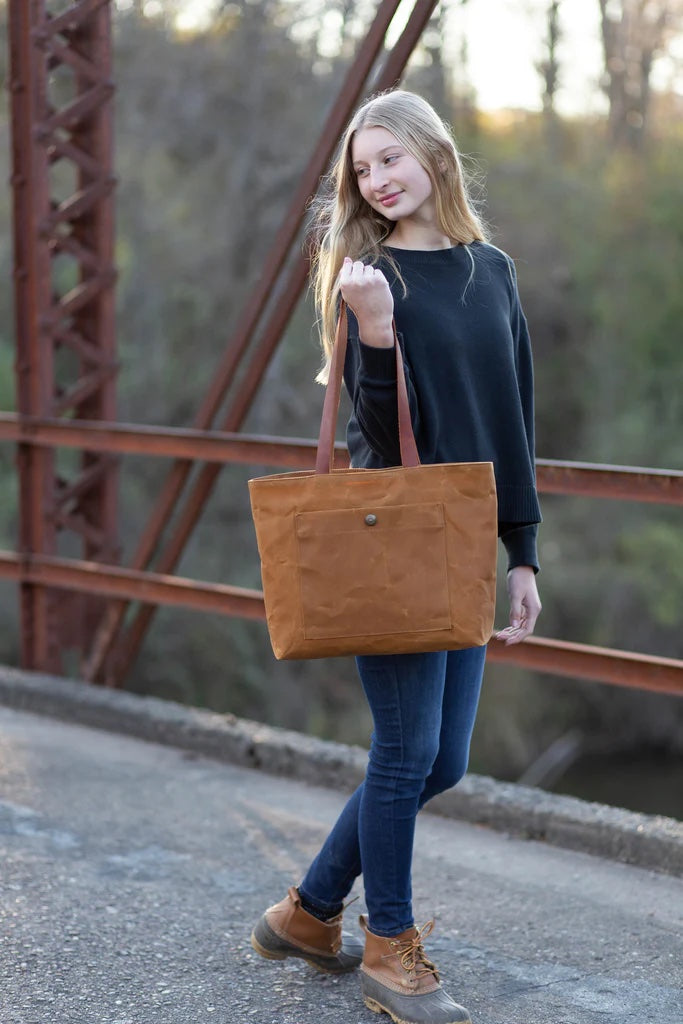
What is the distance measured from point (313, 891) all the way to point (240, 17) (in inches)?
647

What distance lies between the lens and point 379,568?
7.80ft

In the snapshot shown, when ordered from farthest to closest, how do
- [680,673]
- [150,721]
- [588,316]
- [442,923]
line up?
1. [588,316]
2. [150,721]
3. [680,673]
4. [442,923]

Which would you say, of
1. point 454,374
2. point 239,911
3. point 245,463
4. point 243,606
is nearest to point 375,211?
point 454,374

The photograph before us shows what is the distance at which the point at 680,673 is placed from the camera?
12.0 feet

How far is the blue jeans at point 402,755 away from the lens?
8.26 feet

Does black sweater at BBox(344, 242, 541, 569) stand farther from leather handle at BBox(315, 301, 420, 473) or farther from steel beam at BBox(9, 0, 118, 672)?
steel beam at BBox(9, 0, 118, 672)

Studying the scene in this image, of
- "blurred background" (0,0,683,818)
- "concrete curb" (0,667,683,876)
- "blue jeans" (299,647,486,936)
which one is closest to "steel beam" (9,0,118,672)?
"concrete curb" (0,667,683,876)

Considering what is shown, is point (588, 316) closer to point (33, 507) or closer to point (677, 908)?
point (33, 507)

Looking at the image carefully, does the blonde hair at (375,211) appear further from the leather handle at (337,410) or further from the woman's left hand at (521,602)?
the woman's left hand at (521,602)

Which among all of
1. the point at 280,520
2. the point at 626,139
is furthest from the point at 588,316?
the point at 280,520

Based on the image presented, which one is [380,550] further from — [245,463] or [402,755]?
[245,463]

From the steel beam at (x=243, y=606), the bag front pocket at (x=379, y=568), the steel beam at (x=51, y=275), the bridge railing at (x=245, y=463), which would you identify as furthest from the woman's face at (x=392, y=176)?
the steel beam at (x=51, y=275)

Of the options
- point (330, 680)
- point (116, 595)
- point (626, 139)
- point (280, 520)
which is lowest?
point (330, 680)

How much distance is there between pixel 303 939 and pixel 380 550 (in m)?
1.01
